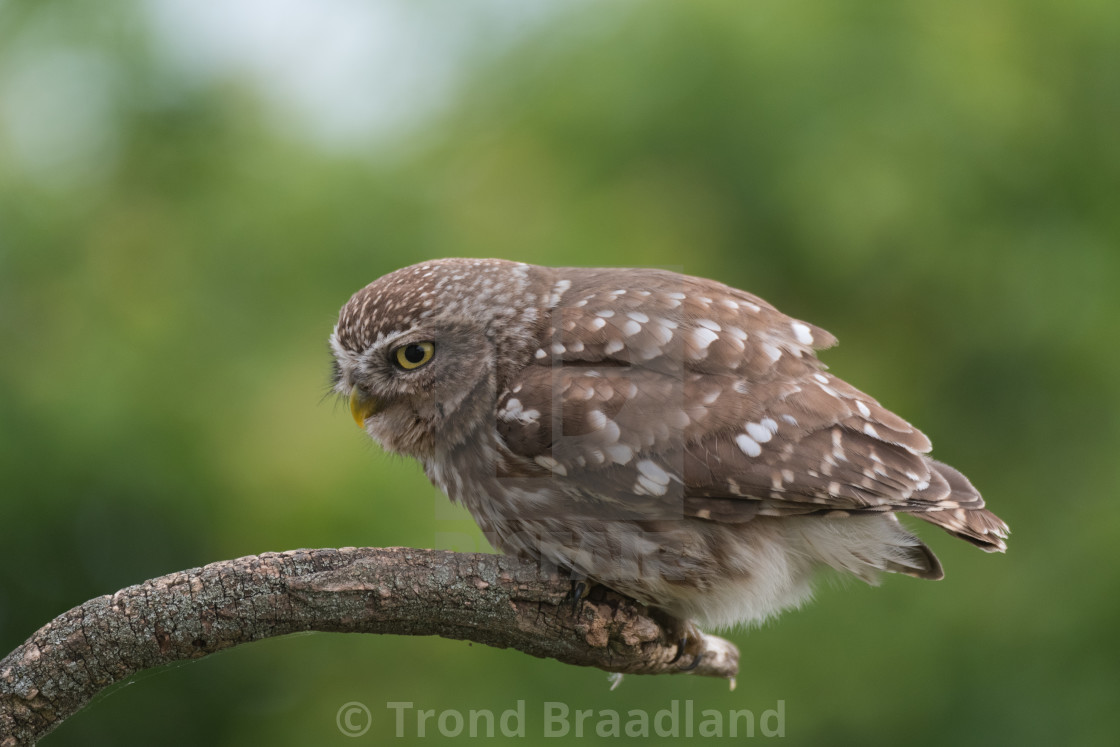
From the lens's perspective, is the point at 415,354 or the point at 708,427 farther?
the point at 415,354

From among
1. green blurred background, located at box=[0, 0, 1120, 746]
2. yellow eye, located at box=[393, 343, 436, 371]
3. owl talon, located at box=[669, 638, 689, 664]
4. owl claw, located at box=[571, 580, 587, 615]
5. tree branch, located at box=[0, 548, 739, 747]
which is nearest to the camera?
tree branch, located at box=[0, 548, 739, 747]

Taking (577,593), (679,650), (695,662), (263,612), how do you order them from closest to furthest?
(263,612), (577,593), (679,650), (695,662)

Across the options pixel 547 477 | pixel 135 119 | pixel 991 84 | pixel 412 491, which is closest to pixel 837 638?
pixel 412 491

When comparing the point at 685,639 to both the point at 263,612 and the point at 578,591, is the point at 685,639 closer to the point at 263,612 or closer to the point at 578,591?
the point at 578,591

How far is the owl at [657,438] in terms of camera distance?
2414 millimetres

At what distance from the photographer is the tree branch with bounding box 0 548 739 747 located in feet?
6.57

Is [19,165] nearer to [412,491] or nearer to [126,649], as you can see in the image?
[412,491]

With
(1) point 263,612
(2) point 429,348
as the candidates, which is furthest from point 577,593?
(2) point 429,348

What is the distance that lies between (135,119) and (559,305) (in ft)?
9.24

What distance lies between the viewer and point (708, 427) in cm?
243

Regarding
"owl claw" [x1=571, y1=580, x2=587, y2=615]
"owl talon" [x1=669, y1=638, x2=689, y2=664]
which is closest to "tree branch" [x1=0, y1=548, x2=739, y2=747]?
"owl claw" [x1=571, y1=580, x2=587, y2=615]

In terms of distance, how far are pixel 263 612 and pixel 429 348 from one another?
0.98m

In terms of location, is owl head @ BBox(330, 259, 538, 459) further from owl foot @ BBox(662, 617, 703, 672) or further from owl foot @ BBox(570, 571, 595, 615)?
owl foot @ BBox(662, 617, 703, 672)

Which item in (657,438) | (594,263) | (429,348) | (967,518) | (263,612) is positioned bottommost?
(263,612)
